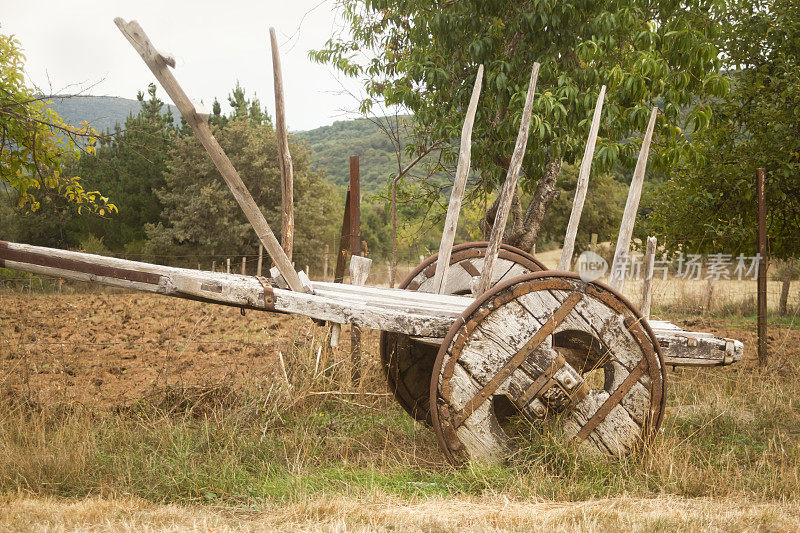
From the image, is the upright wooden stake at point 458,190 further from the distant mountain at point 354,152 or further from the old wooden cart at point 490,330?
the distant mountain at point 354,152

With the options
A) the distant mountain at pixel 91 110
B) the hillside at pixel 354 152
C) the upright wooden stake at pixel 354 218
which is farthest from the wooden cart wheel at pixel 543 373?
the hillside at pixel 354 152

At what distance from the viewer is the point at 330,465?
361 centimetres

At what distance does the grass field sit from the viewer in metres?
2.83

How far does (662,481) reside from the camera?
3328mm

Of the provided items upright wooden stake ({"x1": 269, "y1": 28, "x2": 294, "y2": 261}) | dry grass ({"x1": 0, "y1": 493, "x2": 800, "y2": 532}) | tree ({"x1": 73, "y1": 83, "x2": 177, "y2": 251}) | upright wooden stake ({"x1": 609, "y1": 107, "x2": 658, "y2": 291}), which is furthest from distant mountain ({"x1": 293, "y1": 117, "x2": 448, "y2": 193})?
dry grass ({"x1": 0, "y1": 493, "x2": 800, "y2": 532})

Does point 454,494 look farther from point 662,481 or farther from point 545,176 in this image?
point 545,176

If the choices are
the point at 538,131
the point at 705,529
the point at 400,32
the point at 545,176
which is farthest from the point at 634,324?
the point at 400,32

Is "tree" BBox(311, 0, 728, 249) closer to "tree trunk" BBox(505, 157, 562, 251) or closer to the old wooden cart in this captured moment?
"tree trunk" BBox(505, 157, 562, 251)

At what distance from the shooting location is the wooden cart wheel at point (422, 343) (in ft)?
14.1

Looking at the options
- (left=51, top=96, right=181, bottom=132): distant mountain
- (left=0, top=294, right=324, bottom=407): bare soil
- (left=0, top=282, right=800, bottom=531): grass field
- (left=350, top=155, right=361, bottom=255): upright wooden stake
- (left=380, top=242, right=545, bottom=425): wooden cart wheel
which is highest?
(left=51, top=96, right=181, bottom=132): distant mountain

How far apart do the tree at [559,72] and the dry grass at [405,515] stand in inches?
127

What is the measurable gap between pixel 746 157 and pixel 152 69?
26.5 feet

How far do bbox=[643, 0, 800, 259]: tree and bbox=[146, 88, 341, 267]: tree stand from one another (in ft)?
57.4

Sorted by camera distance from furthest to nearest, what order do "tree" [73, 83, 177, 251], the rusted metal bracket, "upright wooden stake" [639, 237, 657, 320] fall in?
"tree" [73, 83, 177, 251], "upright wooden stake" [639, 237, 657, 320], the rusted metal bracket
